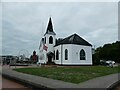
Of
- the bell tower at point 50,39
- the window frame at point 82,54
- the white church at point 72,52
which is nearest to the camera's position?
the white church at point 72,52

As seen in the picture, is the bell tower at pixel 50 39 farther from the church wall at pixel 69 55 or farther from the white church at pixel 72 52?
the church wall at pixel 69 55

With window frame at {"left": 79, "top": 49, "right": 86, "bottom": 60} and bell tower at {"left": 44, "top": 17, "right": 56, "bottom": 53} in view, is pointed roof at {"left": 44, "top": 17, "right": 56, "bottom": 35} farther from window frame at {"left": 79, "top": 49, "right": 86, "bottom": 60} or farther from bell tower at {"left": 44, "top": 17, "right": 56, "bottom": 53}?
window frame at {"left": 79, "top": 49, "right": 86, "bottom": 60}

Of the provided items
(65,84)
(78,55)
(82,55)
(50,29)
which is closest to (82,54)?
(82,55)

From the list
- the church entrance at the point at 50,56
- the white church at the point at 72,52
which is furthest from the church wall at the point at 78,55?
the church entrance at the point at 50,56

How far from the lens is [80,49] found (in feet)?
136

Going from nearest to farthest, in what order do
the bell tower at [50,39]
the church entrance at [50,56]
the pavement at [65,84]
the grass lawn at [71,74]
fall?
the pavement at [65,84] < the grass lawn at [71,74] < the church entrance at [50,56] < the bell tower at [50,39]

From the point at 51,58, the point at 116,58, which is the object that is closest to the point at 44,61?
the point at 51,58

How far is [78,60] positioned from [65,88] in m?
32.0

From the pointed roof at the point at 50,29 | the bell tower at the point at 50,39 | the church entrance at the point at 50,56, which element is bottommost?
the church entrance at the point at 50,56

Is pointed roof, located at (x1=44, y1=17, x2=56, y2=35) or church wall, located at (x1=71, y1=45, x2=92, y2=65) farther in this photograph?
pointed roof, located at (x1=44, y1=17, x2=56, y2=35)

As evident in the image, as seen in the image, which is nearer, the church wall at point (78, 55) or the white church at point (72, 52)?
the white church at point (72, 52)

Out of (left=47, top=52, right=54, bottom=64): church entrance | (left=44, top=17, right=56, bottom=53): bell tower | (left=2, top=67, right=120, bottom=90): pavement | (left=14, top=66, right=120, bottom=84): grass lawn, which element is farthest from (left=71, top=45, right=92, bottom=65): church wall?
(left=2, top=67, right=120, bottom=90): pavement

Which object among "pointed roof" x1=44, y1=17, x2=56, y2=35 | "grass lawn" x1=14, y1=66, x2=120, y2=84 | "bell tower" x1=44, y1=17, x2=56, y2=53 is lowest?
"grass lawn" x1=14, y1=66, x2=120, y2=84

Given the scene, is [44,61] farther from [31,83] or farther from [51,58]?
[31,83]
